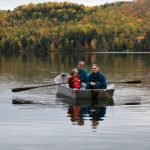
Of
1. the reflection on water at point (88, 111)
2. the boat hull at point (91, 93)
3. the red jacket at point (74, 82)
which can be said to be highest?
the red jacket at point (74, 82)

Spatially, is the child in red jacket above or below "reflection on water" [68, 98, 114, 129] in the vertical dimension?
above

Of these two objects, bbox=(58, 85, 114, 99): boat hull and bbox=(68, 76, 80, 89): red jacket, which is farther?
bbox=(68, 76, 80, 89): red jacket

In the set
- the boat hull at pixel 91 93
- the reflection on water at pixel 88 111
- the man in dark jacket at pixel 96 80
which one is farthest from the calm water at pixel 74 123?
the man in dark jacket at pixel 96 80

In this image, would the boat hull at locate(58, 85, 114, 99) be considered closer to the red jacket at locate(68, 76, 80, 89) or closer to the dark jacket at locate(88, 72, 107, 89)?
the dark jacket at locate(88, 72, 107, 89)

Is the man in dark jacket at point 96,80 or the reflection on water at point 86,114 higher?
the man in dark jacket at point 96,80

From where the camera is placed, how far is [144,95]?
3347cm


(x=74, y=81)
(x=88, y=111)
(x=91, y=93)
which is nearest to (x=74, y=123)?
(x=88, y=111)

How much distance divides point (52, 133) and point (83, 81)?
535 inches

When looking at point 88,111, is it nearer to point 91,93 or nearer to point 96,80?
point 91,93

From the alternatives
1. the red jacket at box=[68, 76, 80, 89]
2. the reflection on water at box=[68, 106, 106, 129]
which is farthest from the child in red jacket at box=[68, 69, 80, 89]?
the reflection on water at box=[68, 106, 106, 129]

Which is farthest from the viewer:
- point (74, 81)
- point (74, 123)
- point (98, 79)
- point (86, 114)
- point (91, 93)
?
point (74, 81)

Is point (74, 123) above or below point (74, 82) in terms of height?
below

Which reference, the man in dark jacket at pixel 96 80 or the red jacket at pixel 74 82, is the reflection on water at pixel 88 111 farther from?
the red jacket at pixel 74 82

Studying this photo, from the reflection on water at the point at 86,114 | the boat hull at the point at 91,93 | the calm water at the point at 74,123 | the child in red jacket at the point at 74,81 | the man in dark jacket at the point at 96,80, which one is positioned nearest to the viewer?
the calm water at the point at 74,123
